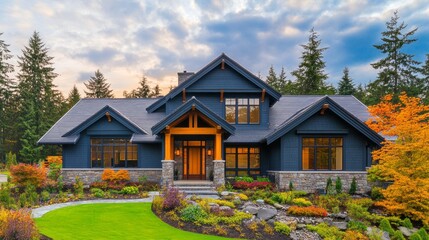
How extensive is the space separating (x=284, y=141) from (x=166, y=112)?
8026 millimetres

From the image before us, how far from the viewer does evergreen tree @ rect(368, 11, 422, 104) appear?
1407 inches

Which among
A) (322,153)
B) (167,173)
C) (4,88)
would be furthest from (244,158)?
(4,88)

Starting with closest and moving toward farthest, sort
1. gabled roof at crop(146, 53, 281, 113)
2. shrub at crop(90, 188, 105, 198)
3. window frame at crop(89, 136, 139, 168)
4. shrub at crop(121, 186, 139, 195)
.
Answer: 1. shrub at crop(90, 188, 105, 198)
2. shrub at crop(121, 186, 139, 195)
3. window frame at crop(89, 136, 139, 168)
4. gabled roof at crop(146, 53, 281, 113)

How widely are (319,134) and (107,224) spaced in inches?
462

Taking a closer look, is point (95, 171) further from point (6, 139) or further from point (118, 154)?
point (6, 139)

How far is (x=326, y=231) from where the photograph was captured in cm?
1048

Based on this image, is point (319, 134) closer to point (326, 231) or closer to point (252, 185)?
point (252, 185)

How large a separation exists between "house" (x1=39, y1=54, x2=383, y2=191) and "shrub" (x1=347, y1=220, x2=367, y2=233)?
5011 mm

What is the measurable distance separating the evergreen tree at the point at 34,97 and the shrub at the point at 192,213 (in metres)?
35.0

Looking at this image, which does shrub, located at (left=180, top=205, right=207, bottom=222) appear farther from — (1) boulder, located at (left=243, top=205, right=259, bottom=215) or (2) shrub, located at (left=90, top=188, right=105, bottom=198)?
(2) shrub, located at (left=90, top=188, right=105, bottom=198)

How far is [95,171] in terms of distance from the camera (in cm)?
1816

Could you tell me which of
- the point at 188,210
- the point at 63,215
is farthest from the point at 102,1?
the point at 188,210

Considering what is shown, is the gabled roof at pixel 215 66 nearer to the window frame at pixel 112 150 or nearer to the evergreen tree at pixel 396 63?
the window frame at pixel 112 150

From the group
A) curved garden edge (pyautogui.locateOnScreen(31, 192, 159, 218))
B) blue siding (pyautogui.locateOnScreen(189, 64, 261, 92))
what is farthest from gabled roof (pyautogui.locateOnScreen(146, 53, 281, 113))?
curved garden edge (pyautogui.locateOnScreen(31, 192, 159, 218))
